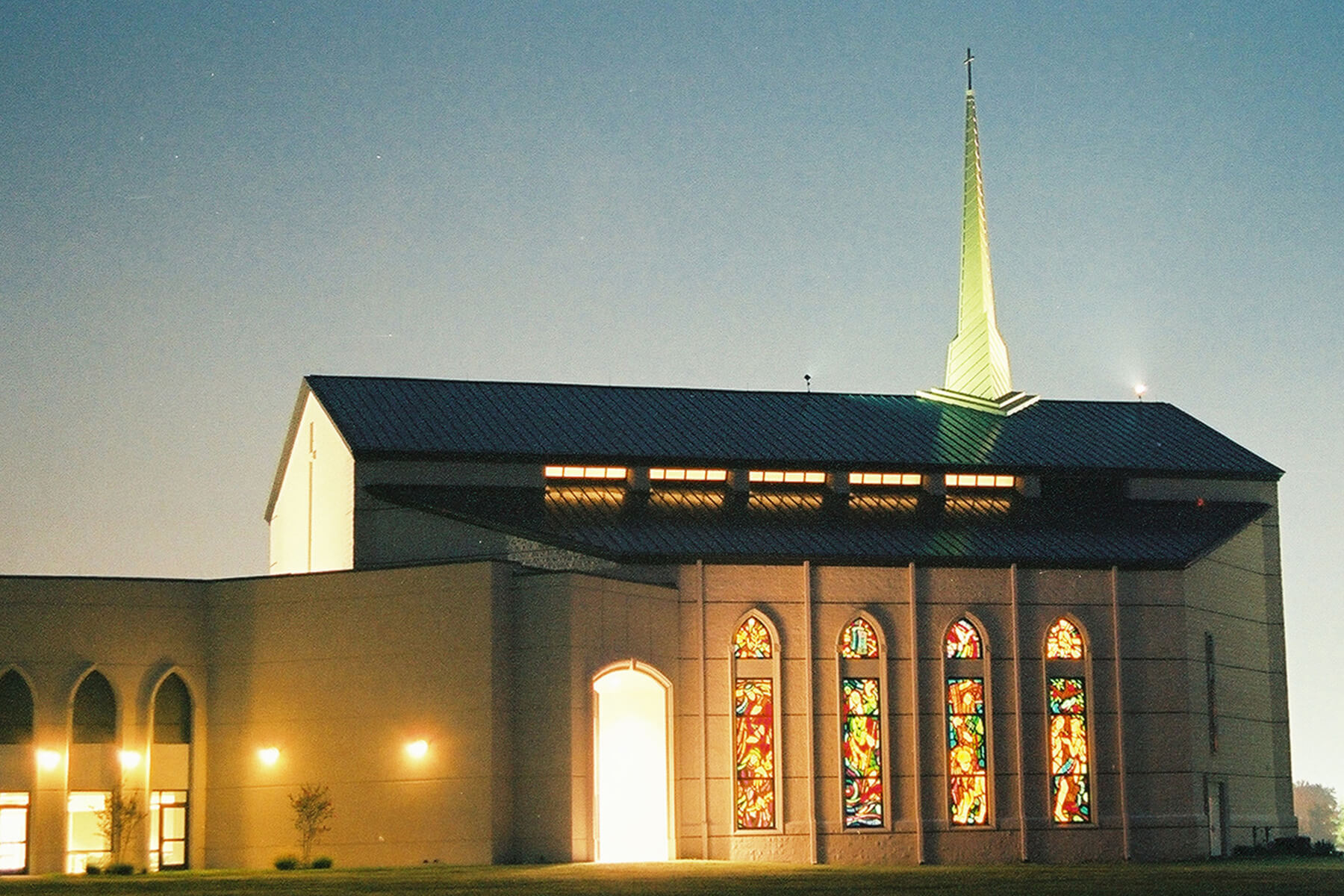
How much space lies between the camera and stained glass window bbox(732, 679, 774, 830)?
5462cm

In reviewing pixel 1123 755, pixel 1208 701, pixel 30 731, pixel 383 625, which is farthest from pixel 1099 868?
pixel 30 731

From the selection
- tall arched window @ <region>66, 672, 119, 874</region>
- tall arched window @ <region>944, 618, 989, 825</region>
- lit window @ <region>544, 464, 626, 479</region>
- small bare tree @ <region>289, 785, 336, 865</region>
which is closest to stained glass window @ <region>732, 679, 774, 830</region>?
tall arched window @ <region>944, 618, 989, 825</region>

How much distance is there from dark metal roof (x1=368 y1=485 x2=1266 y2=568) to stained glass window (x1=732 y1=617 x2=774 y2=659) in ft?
5.62

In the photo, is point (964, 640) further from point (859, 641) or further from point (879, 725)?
point (879, 725)

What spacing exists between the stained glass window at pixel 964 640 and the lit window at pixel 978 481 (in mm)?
6807

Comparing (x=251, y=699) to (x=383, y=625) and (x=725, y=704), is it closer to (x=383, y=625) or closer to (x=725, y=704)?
(x=383, y=625)

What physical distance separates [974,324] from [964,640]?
67.8ft

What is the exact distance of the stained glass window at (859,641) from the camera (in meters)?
56.4

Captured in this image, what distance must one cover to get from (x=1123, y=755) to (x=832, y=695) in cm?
842

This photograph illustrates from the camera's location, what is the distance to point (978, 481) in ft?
209

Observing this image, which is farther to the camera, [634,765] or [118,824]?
[634,765]

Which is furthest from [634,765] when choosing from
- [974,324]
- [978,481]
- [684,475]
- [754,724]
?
[974,324]

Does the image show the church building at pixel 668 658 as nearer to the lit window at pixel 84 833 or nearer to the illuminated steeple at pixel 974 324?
the lit window at pixel 84 833

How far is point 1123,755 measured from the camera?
57688mm
